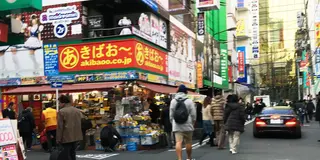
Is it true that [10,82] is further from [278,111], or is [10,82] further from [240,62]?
[240,62]

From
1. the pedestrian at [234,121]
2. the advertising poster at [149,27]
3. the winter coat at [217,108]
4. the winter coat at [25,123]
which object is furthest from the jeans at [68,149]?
the advertising poster at [149,27]

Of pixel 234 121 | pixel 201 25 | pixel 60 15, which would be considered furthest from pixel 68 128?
pixel 201 25

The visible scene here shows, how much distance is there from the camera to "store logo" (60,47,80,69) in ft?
59.4

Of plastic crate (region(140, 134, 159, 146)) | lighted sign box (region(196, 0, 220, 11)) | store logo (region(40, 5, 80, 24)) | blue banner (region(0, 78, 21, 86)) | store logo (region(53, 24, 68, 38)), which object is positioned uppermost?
lighted sign box (region(196, 0, 220, 11))

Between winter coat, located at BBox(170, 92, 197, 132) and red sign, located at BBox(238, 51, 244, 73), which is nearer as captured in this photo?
winter coat, located at BBox(170, 92, 197, 132)

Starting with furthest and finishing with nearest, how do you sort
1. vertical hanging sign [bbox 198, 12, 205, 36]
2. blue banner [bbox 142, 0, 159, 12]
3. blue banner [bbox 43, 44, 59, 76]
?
1. vertical hanging sign [bbox 198, 12, 205, 36]
2. blue banner [bbox 142, 0, 159, 12]
3. blue banner [bbox 43, 44, 59, 76]

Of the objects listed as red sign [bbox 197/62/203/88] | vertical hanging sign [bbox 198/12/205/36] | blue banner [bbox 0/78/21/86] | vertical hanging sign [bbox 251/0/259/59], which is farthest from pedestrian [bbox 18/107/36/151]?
vertical hanging sign [bbox 251/0/259/59]

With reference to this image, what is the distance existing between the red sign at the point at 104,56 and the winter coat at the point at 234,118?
6.86 m

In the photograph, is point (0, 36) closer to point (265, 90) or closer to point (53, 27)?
point (53, 27)

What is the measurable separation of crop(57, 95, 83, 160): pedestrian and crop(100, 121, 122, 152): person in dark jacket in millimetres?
4602

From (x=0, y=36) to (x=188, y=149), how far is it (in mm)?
4781

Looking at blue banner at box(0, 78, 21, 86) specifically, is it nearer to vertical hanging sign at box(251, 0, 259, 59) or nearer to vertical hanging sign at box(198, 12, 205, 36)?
vertical hanging sign at box(198, 12, 205, 36)

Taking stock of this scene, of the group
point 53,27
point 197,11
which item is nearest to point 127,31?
point 53,27

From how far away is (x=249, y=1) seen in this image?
6162 cm
